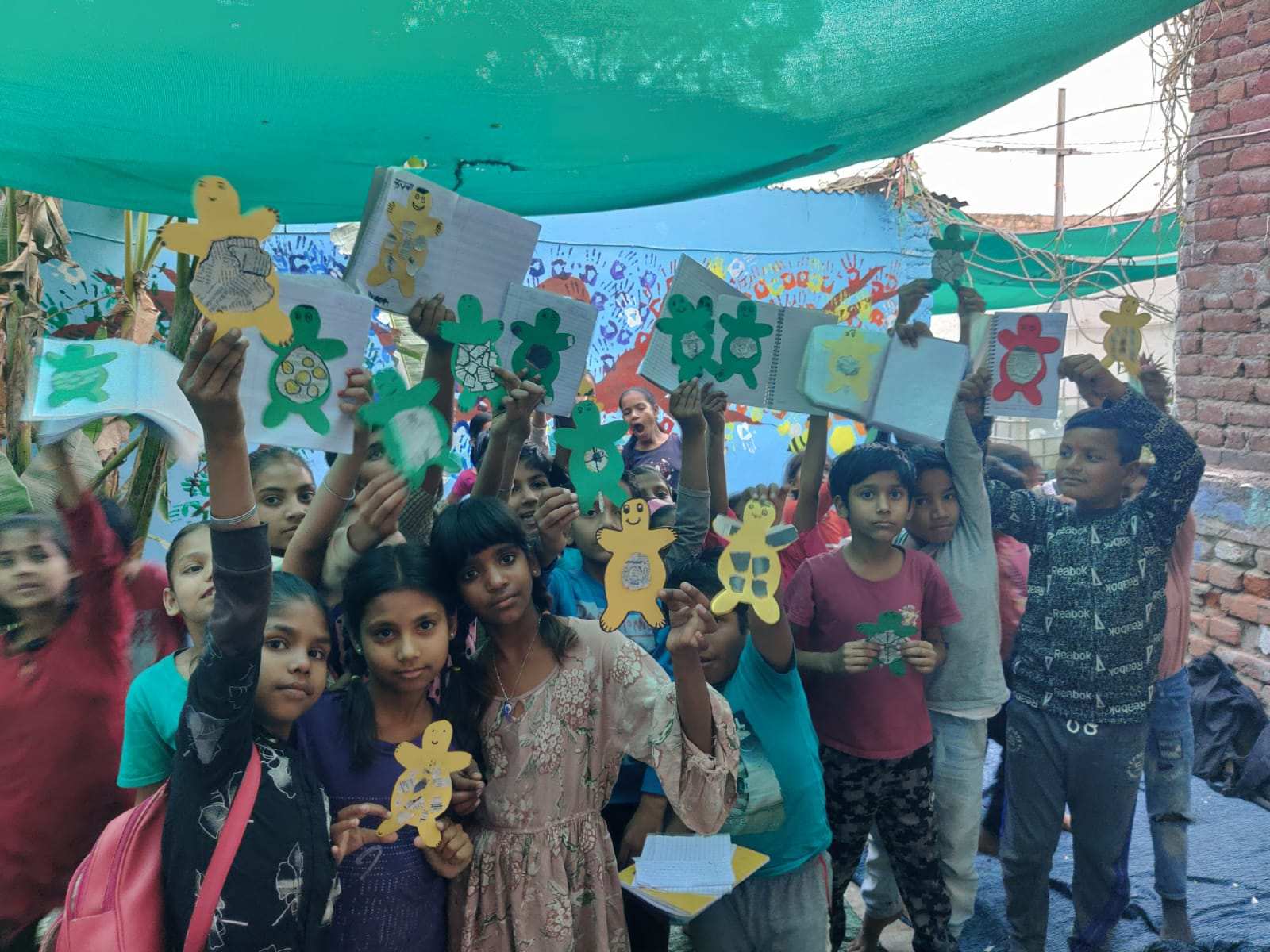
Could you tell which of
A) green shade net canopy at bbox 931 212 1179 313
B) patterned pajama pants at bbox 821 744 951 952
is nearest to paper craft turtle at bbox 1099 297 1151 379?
patterned pajama pants at bbox 821 744 951 952

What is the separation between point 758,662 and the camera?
6.88 ft

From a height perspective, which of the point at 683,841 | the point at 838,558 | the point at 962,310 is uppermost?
the point at 962,310

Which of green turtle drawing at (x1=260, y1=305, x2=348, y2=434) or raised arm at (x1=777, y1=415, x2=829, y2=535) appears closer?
green turtle drawing at (x1=260, y1=305, x2=348, y2=434)

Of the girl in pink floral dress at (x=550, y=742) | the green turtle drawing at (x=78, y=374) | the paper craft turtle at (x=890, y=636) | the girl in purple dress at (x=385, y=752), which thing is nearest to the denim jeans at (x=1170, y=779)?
the paper craft turtle at (x=890, y=636)

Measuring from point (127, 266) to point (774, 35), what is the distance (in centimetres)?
219

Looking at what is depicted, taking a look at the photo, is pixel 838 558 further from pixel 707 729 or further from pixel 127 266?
pixel 127 266

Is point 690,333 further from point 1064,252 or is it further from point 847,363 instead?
point 1064,252

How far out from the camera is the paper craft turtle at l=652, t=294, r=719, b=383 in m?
2.29

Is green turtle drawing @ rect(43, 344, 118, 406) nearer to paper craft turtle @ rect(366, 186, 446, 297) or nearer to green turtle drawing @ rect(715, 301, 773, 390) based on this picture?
paper craft turtle @ rect(366, 186, 446, 297)

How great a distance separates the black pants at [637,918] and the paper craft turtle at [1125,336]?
170 centimetres

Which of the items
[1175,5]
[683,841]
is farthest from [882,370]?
[683,841]

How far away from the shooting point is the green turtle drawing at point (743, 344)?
2.32 metres

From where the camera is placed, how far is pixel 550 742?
179 centimetres

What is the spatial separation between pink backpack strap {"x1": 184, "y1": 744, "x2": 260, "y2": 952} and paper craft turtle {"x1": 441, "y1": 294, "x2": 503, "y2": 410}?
2.54ft
